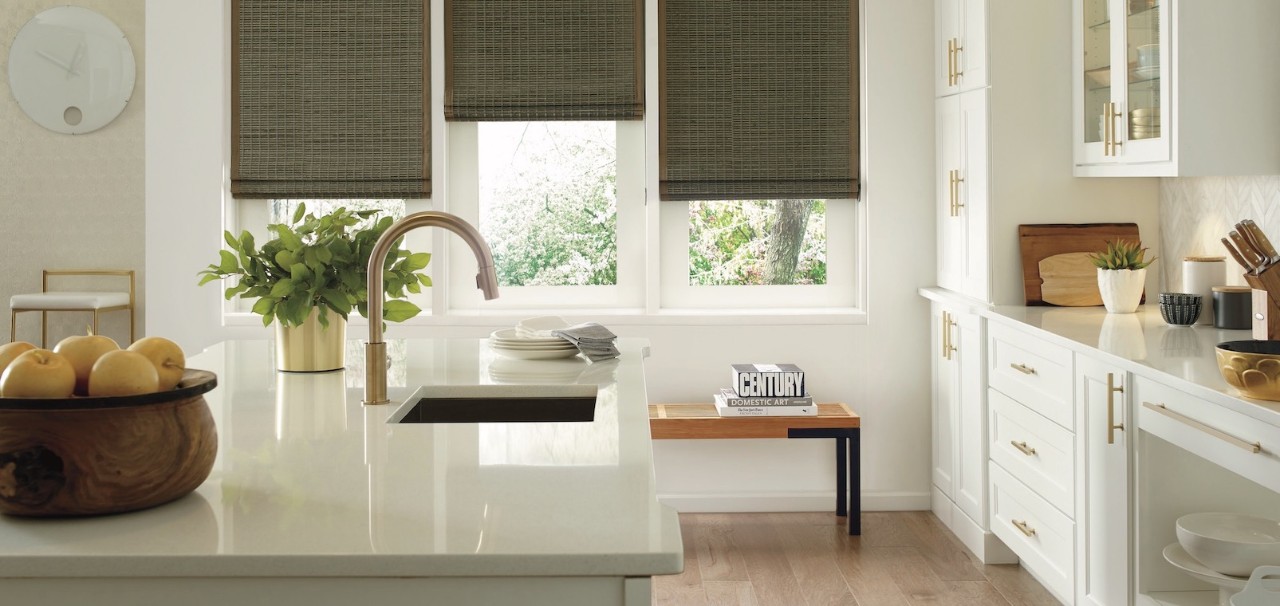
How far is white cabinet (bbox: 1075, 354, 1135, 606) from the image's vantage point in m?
2.95

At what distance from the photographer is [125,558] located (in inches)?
47.6

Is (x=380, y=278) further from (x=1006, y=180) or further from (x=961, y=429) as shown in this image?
(x=961, y=429)

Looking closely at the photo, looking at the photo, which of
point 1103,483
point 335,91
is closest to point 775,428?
point 1103,483

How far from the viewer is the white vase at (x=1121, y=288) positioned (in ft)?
12.1

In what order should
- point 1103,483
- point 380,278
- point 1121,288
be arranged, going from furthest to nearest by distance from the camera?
point 1121,288
point 1103,483
point 380,278

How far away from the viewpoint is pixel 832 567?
159 inches

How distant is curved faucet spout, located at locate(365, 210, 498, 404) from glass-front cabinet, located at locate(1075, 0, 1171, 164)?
2.09 metres

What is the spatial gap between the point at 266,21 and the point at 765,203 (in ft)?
7.00

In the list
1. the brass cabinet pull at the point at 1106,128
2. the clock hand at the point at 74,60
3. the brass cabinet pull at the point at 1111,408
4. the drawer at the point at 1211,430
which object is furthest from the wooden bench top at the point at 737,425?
the clock hand at the point at 74,60

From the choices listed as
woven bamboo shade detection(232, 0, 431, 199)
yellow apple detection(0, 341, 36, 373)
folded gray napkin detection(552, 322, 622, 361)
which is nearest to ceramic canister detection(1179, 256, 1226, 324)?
folded gray napkin detection(552, 322, 622, 361)

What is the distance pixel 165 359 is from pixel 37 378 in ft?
0.51

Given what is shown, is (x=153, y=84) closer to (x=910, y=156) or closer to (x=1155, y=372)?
(x=910, y=156)

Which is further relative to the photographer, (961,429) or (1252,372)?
Answer: (961,429)

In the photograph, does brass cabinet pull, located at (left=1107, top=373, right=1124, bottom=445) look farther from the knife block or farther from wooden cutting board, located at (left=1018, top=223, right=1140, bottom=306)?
wooden cutting board, located at (left=1018, top=223, right=1140, bottom=306)
